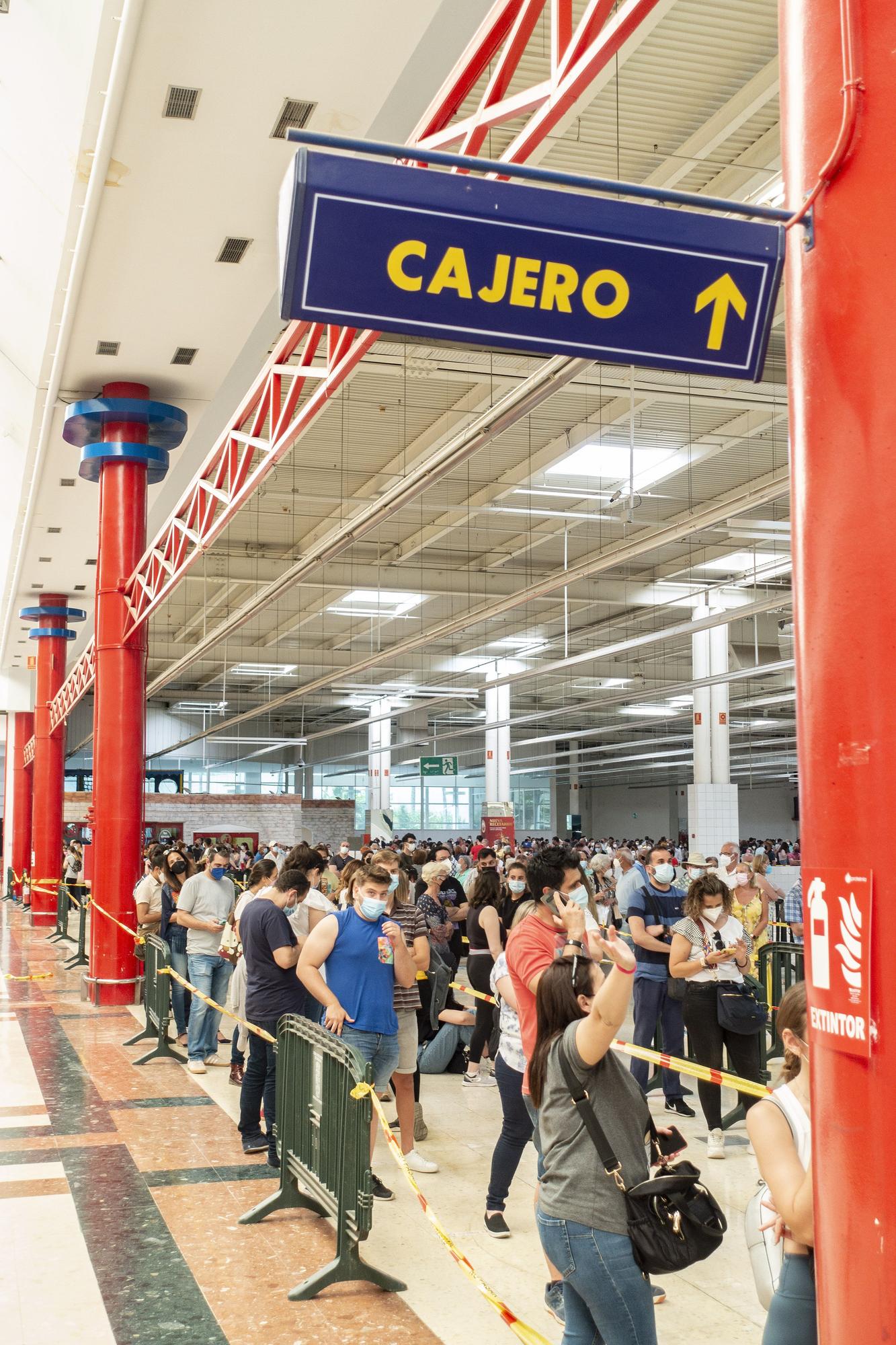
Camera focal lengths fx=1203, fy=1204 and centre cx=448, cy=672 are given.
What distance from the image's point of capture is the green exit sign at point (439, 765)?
31.4 metres

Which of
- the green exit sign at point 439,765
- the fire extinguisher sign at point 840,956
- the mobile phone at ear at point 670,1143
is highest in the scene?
the green exit sign at point 439,765

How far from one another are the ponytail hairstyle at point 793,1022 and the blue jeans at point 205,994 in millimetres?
6947

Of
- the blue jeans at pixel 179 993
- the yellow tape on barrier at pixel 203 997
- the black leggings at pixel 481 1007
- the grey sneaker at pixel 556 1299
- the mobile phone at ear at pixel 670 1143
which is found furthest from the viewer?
the blue jeans at pixel 179 993

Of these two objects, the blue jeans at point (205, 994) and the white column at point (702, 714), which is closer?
the blue jeans at point (205, 994)

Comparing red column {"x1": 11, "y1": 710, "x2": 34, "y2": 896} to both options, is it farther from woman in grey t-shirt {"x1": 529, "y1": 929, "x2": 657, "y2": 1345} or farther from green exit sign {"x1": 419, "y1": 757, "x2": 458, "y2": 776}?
woman in grey t-shirt {"x1": 529, "y1": 929, "x2": 657, "y2": 1345}

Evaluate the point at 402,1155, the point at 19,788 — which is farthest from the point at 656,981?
the point at 19,788

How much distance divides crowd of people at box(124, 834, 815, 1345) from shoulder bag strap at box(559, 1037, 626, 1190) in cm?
1

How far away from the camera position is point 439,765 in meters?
31.5

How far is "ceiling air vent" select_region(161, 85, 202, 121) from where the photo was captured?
7.18 m

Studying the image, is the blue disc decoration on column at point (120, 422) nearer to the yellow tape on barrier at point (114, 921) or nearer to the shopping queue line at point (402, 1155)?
the yellow tape on barrier at point (114, 921)

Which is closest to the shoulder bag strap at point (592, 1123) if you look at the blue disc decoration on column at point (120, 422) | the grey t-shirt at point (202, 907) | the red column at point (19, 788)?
the grey t-shirt at point (202, 907)

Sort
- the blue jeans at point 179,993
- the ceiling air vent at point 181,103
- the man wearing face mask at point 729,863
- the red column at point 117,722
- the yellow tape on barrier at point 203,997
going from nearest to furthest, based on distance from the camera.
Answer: the ceiling air vent at point 181,103 → the yellow tape on barrier at point 203,997 → the blue jeans at point 179,993 → the red column at point 117,722 → the man wearing face mask at point 729,863

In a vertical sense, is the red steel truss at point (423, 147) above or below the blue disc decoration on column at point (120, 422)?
below

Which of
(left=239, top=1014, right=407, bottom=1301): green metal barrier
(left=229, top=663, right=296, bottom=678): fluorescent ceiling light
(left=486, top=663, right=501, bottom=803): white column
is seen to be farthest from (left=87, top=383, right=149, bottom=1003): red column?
(left=486, top=663, right=501, bottom=803): white column
